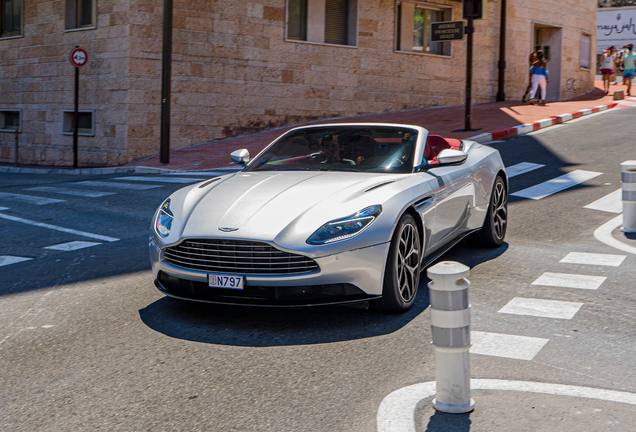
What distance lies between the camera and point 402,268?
485cm

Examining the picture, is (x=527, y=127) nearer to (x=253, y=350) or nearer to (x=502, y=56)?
(x=502, y=56)

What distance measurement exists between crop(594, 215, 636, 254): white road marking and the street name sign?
30.2ft

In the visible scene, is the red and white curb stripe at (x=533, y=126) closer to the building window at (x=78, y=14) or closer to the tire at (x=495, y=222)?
the tire at (x=495, y=222)

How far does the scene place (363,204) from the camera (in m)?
4.67

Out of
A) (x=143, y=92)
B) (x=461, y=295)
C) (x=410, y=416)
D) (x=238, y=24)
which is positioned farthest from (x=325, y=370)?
(x=238, y=24)

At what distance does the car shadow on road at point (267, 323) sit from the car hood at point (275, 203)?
59 cm

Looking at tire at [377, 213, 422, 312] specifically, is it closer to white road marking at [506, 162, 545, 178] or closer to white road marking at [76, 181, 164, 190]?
white road marking at [506, 162, 545, 178]

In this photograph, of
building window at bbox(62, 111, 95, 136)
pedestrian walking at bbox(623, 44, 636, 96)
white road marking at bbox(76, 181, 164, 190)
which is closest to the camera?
white road marking at bbox(76, 181, 164, 190)

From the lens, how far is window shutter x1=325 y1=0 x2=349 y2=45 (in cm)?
2219

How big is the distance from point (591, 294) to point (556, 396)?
2.16m

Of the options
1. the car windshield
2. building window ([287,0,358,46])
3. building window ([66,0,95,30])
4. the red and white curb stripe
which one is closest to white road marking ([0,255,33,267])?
the car windshield

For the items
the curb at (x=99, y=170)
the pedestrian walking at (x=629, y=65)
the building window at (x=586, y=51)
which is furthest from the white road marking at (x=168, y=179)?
the building window at (x=586, y=51)

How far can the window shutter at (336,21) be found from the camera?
874 inches

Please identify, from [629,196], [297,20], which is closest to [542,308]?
[629,196]
